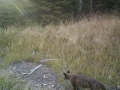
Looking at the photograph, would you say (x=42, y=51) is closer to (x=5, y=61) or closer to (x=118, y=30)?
(x=5, y=61)

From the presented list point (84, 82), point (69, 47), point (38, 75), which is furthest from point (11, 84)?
point (69, 47)

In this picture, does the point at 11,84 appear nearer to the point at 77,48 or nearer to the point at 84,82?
the point at 84,82

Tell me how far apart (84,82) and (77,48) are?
7.31ft

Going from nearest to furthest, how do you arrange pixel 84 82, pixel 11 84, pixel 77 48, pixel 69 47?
pixel 84 82 → pixel 11 84 → pixel 77 48 → pixel 69 47

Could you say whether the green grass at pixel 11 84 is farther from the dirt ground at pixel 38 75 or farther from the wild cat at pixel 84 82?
the wild cat at pixel 84 82

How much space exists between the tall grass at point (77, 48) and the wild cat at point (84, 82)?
24.9 inches

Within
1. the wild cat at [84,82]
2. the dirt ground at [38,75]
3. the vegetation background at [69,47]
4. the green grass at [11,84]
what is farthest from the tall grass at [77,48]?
the green grass at [11,84]

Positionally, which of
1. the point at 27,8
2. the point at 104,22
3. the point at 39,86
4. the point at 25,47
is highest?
the point at 27,8

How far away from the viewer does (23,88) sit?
133 inches

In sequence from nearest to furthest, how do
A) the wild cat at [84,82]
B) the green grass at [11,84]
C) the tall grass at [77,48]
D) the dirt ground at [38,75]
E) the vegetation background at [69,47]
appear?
the wild cat at [84,82] < the green grass at [11,84] < the dirt ground at [38,75] < the vegetation background at [69,47] < the tall grass at [77,48]

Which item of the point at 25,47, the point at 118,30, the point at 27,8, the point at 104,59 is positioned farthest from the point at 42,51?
the point at 27,8

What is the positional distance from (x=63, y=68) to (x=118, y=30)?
3.45 m

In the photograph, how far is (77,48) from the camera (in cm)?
539

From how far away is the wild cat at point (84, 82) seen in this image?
3.09 meters
